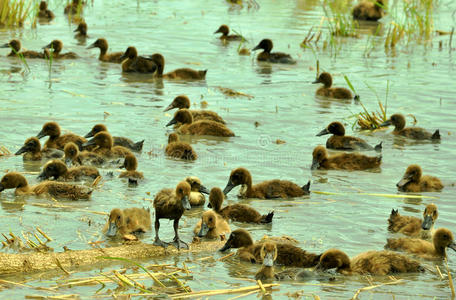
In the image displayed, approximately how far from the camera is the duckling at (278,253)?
6.75 m

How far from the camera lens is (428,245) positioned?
7.26 metres

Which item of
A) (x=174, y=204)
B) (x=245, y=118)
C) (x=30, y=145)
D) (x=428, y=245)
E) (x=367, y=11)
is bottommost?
(x=428, y=245)

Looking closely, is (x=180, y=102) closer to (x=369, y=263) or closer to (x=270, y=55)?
(x=270, y=55)

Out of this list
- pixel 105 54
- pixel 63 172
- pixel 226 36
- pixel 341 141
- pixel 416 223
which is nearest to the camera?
pixel 416 223

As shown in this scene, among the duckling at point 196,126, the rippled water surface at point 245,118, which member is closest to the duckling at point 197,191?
the rippled water surface at point 245,118

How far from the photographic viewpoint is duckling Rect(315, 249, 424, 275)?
21.5 ft

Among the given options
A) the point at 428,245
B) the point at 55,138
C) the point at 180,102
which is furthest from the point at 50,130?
the point at 428,245

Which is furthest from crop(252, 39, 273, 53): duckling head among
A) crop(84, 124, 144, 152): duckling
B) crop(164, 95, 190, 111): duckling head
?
crop(84, 124, 144, 152): duckling

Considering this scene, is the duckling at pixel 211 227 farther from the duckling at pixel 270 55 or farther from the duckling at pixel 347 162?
the duckling at pixel 270 55

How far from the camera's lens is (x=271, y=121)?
12.3m

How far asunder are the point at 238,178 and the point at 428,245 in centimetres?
218

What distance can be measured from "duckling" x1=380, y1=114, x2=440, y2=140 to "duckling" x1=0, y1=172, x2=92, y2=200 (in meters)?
5.01

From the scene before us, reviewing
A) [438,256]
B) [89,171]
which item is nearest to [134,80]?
[89,171]

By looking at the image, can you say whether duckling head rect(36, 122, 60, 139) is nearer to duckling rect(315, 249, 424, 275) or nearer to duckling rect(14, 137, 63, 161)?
duckling rect(14, 137, 63, 161)
